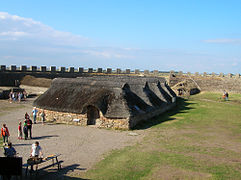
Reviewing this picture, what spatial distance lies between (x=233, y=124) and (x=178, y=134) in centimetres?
658

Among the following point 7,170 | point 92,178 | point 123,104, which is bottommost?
point 92,178

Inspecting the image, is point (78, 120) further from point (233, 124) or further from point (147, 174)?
point (233, 124)

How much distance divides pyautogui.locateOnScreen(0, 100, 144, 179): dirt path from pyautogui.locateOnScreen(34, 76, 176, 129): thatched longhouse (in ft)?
3.02

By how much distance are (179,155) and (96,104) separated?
7.76 m

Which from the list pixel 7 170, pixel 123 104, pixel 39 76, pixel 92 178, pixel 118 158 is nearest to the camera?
pixel 7 170

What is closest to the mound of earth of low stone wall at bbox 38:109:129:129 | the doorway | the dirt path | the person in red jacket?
low stone wall at bbox 38:109:129:129

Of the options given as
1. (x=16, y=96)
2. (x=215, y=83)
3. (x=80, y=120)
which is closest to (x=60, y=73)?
(x=16, y=96)

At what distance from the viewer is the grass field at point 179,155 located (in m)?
10.8

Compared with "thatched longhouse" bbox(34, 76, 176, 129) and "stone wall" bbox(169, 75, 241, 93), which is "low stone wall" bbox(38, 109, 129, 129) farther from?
"stone wall" bbox(169, 75, 241, 93)

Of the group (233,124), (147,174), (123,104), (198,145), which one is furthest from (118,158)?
(233,124)

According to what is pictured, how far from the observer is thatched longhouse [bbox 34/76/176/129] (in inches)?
729

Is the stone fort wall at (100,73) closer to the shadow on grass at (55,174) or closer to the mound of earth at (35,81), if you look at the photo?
the mound of earth at (35,81)

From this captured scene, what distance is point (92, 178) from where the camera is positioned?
10250mm

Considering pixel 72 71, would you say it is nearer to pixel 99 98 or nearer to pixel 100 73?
pixel 100 73
